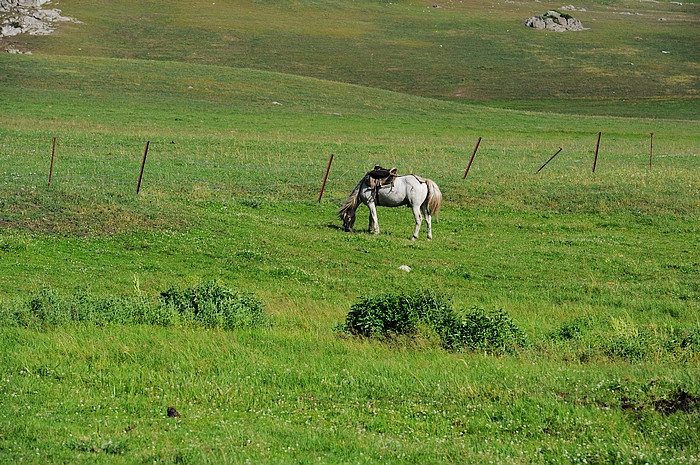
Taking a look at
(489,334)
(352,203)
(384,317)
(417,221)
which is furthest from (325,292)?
(417,221)

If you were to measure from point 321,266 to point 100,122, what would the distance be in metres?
37.0

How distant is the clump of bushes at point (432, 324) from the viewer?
1245 cm

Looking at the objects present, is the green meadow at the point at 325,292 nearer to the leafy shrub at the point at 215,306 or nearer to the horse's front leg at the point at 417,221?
the leafy shrub at the point at 215,306

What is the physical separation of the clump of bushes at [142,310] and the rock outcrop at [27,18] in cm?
9837

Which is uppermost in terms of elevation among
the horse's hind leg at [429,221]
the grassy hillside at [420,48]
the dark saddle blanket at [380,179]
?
the dark saddle blanket at [380,179]

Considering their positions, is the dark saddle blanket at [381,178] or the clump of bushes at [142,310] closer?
the clump of bushes at [142,310]

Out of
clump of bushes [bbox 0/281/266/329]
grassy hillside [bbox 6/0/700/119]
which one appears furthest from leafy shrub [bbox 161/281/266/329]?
grassy hillside [bbox 6/0/700/119]

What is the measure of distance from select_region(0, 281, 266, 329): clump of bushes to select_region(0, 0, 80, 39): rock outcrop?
98368 mm

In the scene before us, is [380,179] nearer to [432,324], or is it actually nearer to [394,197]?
[394,197]

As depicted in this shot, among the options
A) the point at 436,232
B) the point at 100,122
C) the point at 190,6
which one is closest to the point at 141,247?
the point at 436,232

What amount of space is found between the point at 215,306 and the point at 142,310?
3.88 feet

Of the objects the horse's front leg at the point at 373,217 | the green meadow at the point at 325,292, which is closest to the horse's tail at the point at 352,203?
the horse's front leg at the point at 373,217

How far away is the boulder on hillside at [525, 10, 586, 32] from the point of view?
14150 cm

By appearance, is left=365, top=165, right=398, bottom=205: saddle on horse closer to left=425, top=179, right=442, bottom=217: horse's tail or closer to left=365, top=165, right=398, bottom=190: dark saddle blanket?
left=365, top=165, right=398, bottom=190: dark saddle blanket
